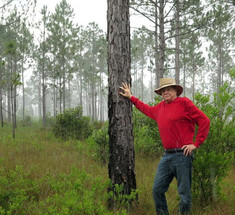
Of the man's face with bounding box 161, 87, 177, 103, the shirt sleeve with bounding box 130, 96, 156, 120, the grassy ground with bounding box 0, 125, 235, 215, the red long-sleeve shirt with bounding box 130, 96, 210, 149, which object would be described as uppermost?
the man's face with bounding box 161, 87, 177, 103

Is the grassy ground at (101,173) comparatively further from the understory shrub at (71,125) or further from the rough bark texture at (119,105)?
the understory shrub at (71,125)

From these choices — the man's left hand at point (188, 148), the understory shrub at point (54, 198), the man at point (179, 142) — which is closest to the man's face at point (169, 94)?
the man at point (179, 142)

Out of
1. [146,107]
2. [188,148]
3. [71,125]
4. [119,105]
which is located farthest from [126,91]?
[71,125]

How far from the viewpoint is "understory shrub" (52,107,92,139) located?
32.4 ft

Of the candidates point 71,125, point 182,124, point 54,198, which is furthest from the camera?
point 71,125

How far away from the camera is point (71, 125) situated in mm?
9977

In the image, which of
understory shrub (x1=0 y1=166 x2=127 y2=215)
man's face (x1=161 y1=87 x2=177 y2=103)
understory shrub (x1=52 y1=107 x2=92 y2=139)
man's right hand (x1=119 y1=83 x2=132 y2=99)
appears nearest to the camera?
understory shrub (x1=0 y1=166 x2=127 y2=215)

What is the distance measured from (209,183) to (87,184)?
7.11 ft

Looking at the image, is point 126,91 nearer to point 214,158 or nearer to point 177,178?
point 177,178

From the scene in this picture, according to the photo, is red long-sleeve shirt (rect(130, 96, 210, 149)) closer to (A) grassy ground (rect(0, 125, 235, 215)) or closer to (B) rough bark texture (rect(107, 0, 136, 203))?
(B) rough bark texture (rect(107, 0, 136, 203))

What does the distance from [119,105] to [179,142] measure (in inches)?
38.5

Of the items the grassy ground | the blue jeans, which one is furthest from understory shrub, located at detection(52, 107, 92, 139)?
the blue jeans

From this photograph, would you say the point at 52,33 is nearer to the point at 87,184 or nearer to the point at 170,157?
the point at 87,184

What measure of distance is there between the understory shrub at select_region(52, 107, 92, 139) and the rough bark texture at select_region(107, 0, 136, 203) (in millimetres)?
7003
